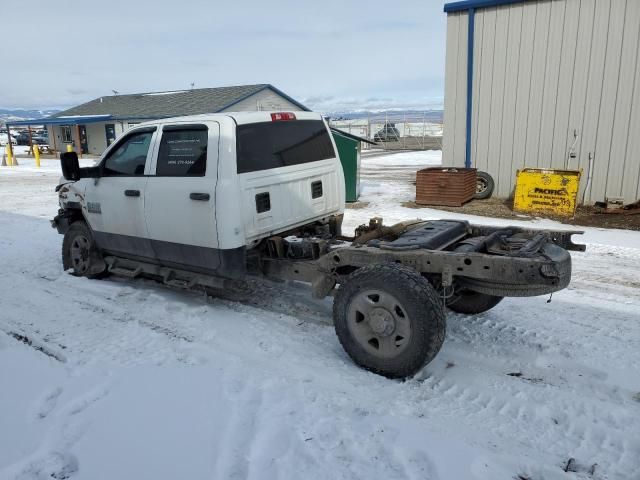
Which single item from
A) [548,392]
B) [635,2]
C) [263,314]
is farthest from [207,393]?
[635,2]

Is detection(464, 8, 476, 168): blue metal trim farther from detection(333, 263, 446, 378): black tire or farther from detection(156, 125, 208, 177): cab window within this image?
detection(333, 263, 446, 378): black tire

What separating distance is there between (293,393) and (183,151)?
263 centimetres

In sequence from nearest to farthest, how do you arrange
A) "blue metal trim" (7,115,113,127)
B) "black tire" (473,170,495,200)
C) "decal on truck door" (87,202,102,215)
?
"decal on truck door" (87,202,102,215)
"black tire" (473,170,495,200)
"blue metal trim" (7,115,113,127)

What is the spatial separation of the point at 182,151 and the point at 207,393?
2436 millimetres

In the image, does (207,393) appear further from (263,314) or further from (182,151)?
(182,151)

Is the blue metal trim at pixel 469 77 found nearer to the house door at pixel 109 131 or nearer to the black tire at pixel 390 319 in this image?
the black tire at pixel 390 319

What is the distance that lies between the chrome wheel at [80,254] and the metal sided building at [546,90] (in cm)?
915

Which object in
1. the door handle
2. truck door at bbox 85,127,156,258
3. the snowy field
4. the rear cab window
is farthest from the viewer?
truck door at bbox 85,127,156,258

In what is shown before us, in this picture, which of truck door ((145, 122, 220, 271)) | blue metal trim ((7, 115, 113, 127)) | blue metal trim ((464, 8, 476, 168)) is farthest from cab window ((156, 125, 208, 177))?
blue metal trim ((7, 115, 113, 127))

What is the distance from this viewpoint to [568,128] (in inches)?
433

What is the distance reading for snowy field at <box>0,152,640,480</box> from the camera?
2854 mm

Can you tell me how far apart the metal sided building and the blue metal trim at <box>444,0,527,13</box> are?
0.07ft

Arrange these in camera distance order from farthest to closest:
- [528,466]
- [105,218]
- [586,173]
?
[586,173]
[105,218]
[528,466]

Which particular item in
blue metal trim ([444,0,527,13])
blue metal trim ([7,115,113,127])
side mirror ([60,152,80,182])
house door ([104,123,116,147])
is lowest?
side mirror ([60,152,80,182])
